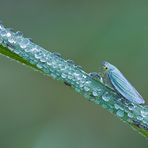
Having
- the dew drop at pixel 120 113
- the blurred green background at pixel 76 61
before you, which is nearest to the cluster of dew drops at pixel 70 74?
the dew drop at pixel 120 113

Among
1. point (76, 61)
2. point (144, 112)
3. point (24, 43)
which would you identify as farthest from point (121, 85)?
point (76, 61)

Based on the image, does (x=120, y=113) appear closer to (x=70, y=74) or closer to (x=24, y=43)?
(x=70, y=74)

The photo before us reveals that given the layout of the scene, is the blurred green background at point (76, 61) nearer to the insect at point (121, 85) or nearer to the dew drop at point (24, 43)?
the insect at point (121, 85)

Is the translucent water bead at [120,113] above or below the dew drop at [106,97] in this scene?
below

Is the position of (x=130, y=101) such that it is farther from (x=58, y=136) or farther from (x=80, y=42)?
(x=80, y=42)

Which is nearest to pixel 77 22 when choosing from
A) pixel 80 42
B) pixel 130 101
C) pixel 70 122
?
pixel 80 42

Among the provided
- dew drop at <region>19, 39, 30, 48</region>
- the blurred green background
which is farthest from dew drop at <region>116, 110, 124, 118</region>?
the blurred green background
